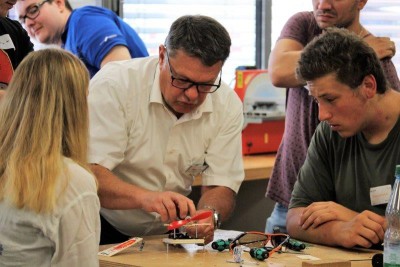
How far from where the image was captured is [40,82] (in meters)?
2.18

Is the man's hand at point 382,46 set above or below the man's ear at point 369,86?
above

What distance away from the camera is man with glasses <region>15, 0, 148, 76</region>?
3.90 metres

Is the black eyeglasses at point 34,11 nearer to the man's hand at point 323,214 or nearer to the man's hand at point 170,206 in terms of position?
the man's hand at point 170,206

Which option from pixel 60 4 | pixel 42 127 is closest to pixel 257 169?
pixel 60 4

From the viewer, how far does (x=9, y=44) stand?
3193 millimetres

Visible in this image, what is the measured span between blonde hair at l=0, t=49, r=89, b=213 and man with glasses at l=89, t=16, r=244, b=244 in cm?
59

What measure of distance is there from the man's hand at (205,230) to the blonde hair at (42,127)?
612mm

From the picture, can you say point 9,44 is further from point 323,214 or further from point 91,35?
point 323,214

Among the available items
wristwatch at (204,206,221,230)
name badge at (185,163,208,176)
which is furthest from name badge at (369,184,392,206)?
name badge at (185,163,208,176)

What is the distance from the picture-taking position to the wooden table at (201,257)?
2.49 meters

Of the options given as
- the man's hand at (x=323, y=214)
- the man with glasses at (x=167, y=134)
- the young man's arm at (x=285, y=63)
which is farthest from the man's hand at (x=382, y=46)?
the man's hand at (x=323, y=214)

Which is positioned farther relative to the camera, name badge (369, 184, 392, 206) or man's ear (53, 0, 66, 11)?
man's ear (53, 0, 66, 11)

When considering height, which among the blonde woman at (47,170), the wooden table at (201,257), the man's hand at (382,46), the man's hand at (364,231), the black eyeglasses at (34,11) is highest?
the black eyeglasses at (34,11)

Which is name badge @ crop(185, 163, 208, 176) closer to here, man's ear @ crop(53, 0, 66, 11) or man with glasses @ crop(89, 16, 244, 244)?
man with glasses @ crop(89, 16, 244, 244)
